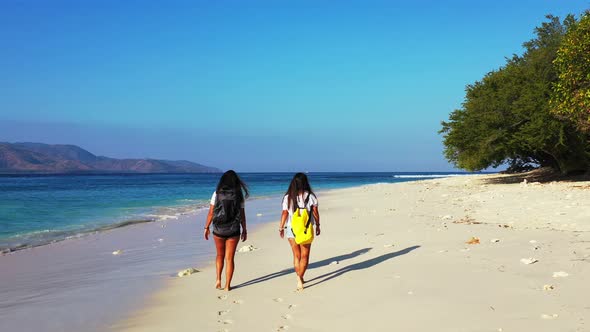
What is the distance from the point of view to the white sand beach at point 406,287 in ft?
16.7

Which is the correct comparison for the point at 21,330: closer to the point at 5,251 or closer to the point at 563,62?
the point at 5,251

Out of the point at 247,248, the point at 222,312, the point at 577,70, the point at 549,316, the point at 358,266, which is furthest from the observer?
the point at 577,70

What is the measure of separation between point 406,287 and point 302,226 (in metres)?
1.77

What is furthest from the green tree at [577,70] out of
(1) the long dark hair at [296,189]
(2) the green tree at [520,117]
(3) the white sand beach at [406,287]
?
(1) the long dark hair at [296,189]

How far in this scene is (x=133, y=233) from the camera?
1545cm

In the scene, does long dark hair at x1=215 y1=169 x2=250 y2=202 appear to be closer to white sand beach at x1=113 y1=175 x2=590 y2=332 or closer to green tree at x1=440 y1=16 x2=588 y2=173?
white sand beach at x1=113 y1=175 x2=590 y2=332

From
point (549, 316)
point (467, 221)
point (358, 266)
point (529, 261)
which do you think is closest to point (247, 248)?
point (358, 266)

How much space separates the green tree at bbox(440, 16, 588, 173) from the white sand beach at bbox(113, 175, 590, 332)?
16.8m

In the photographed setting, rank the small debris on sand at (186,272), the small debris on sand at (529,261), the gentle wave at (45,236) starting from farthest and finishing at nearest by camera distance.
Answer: the gentle wave at (45,236) → the small debris on sand at (186,272) → the small debris on sand at (529,261)

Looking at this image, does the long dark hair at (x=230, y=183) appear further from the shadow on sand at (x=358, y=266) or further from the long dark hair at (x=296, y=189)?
the shadow on sand at (x=358, y=266)

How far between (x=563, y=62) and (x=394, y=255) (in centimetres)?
1629

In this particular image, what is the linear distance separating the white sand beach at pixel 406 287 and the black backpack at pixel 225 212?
0.92 m

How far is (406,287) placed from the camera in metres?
6.45

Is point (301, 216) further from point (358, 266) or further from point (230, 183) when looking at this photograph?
point (358, 266)
